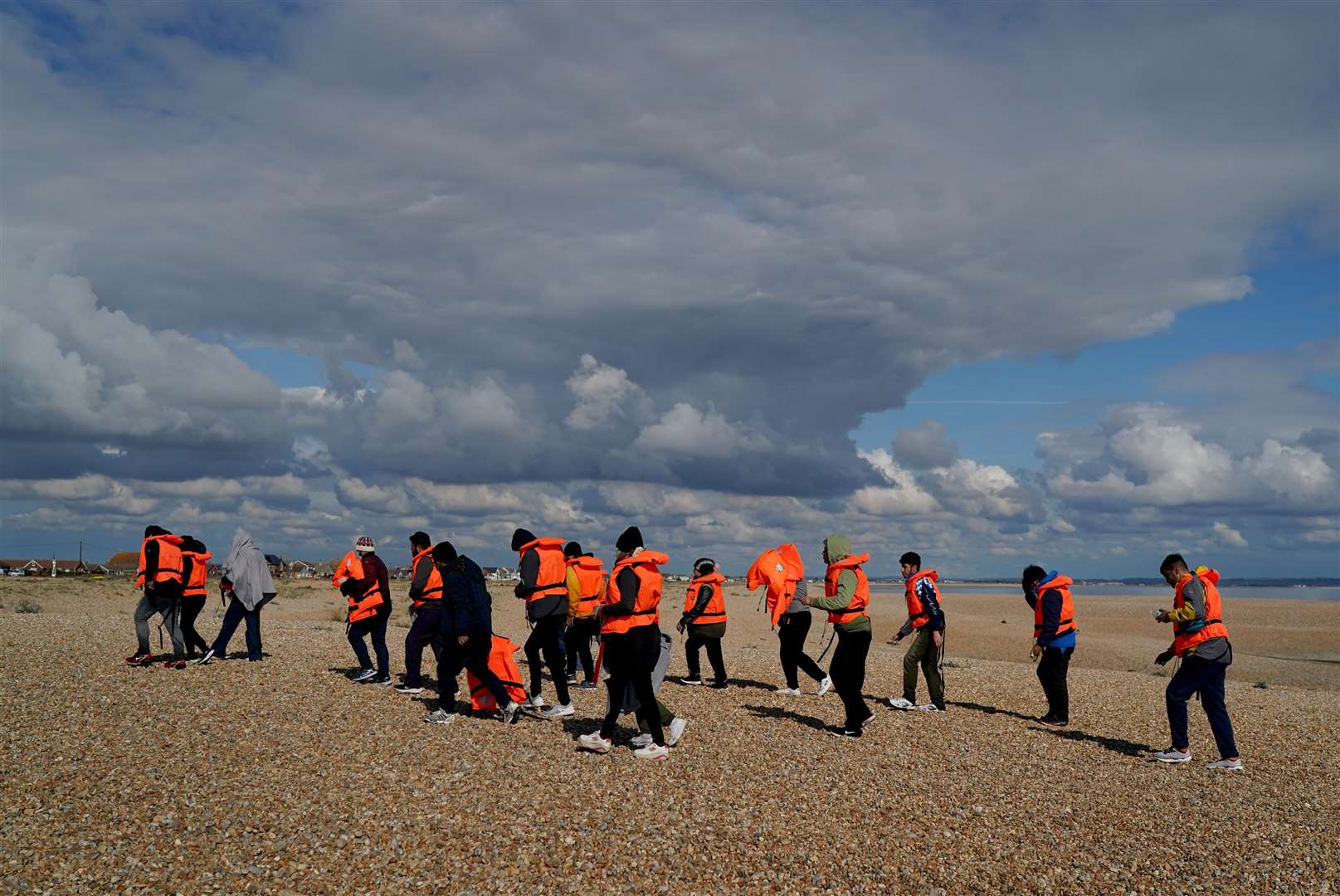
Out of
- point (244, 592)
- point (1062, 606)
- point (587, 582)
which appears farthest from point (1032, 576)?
point (244, 592)

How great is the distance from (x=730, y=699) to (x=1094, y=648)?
27.2 metres

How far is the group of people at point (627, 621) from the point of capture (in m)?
10.9

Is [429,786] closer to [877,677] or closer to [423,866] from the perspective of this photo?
[423,866]

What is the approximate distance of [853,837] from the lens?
8.33 m

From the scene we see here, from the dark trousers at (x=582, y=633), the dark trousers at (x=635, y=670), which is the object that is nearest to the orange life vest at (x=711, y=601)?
the dark trousers at (x=582, y=633)

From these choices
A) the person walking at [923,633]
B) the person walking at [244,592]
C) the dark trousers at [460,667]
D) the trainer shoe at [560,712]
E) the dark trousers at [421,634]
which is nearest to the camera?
the dark trousers at [460,667]

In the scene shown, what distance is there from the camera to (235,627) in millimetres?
16297

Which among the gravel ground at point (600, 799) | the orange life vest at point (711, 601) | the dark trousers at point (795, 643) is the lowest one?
the gravel ground at point (600, 799)

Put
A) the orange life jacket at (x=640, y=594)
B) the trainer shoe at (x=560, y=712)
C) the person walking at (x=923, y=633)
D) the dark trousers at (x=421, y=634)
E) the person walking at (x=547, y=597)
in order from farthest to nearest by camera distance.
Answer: the person walking at (x=923, y=633), the dark trousers at (x=421, y=634), the trainer shoe at (x=560, y=712), the person walking at (x=547, y=597), the orange life jacket at (x=640, y=594)

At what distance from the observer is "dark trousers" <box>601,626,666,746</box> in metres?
10.6

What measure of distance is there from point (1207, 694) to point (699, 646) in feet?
25.6

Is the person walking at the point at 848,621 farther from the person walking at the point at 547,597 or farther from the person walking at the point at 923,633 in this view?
the person walking at the point at 547,597

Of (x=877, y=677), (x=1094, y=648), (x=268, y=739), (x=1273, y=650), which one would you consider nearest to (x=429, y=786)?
(x=268, y=739)

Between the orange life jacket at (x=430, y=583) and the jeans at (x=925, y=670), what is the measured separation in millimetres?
7637
